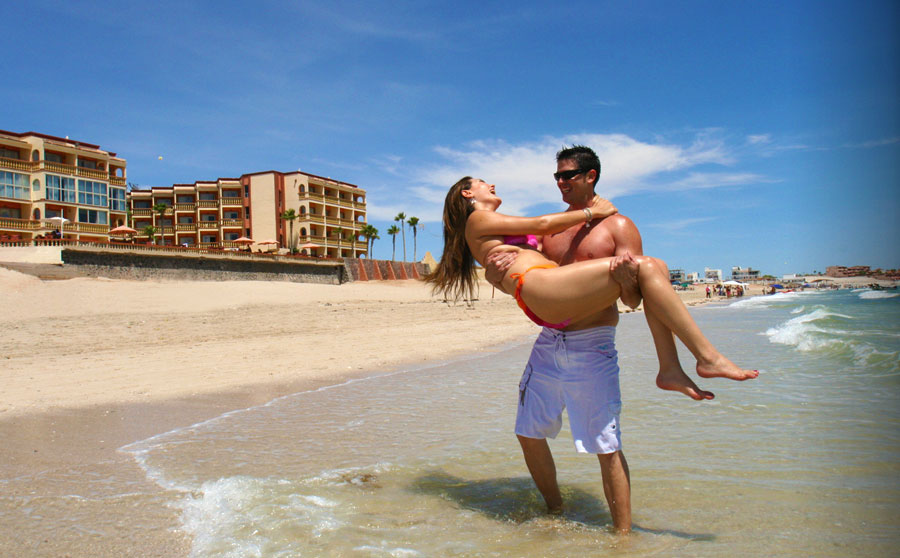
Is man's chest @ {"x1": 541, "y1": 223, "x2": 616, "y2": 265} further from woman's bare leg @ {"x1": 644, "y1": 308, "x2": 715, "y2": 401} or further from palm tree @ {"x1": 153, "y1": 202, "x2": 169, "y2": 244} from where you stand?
palm tree @ {"x1": 153, "y1": 202, "x2": 169, "y2": 244}

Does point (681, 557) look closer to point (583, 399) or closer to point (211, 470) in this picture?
point (583, 399)

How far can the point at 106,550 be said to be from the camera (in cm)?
289

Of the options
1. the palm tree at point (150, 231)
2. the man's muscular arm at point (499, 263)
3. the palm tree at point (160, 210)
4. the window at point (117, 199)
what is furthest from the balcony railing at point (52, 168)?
the man's muscular arm at point (499, 263)

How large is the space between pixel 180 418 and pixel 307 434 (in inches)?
66.9

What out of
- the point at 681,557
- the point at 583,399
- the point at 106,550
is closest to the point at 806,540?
the point at 681,557

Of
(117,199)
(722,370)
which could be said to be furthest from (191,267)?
(722,370)

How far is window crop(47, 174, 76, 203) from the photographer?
44969mm

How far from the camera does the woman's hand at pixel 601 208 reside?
312 centimetres

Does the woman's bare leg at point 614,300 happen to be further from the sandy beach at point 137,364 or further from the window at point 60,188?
the window at point 60,188

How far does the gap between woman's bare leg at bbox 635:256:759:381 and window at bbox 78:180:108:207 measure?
54.3 m

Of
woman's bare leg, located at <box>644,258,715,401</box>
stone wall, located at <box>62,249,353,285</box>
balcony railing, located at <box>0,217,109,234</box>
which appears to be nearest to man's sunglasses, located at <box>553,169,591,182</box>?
woman's bare leg, located at <box>644,258,715,401</box>

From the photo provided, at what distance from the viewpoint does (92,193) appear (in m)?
48.2

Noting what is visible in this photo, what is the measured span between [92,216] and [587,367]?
54.6 metres

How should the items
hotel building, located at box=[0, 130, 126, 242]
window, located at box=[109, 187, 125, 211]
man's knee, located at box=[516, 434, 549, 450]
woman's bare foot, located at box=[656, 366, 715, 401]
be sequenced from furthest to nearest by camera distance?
window, located at box=[109, 187, 125, 211] < hotel building, located at box=[0, 130, 126, 242] < man's knee, located at box=[516, 434, 549, 450] < woman's bare foot, located at box=[656, 366, 715, 401]
